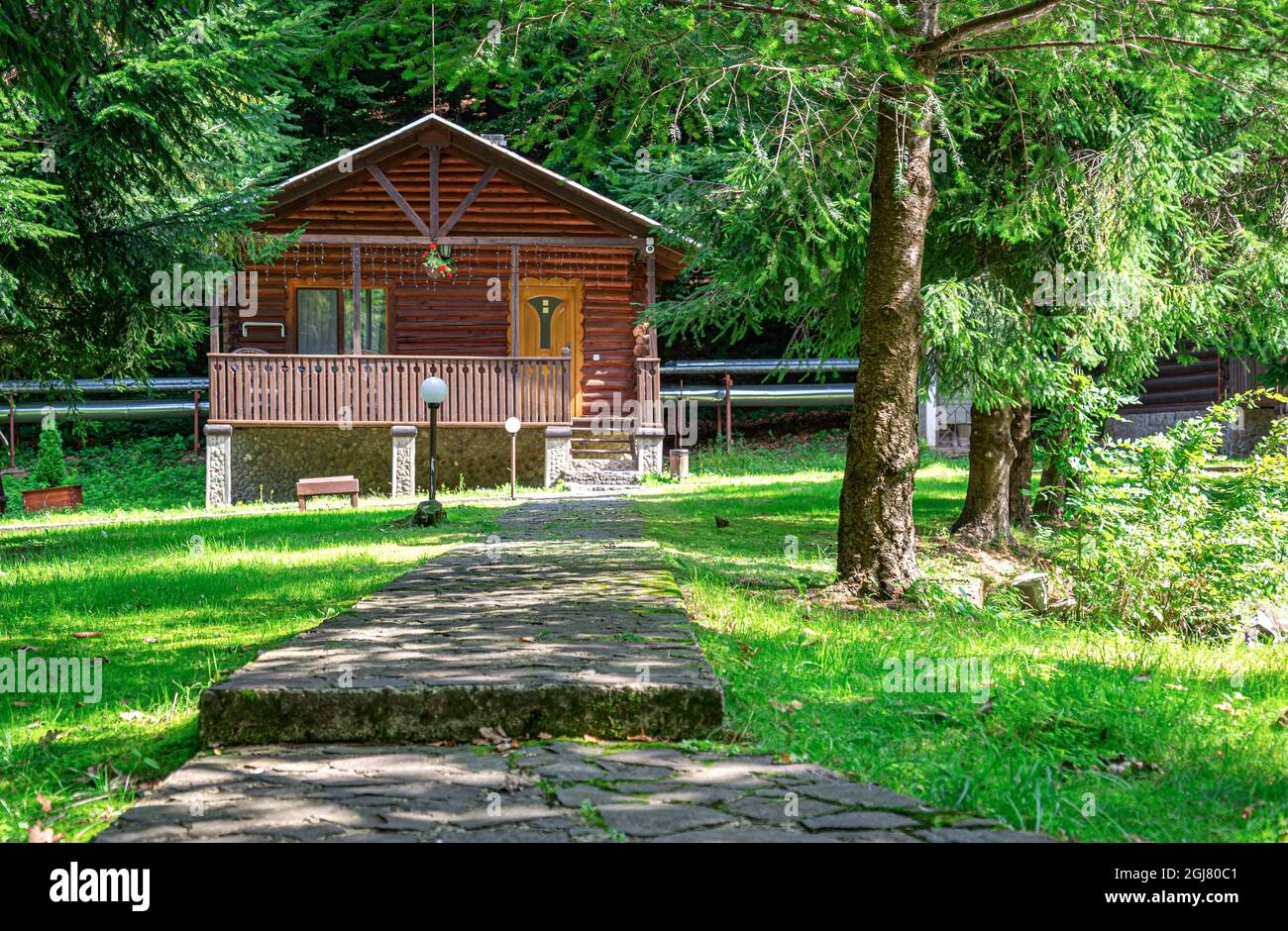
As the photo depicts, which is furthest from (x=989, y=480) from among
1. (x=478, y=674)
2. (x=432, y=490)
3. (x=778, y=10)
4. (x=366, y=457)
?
(x=366, y=457)

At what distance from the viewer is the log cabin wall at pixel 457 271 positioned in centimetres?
1989

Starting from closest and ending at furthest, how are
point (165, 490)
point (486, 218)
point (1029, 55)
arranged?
point (1029, 55), point (486, 218), point (165, 490)

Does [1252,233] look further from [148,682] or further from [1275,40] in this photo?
[148,682]

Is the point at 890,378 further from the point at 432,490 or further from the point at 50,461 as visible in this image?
the point at 50,461

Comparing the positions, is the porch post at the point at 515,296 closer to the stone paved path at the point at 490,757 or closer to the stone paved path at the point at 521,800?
the stone paved path at the point at 490,757

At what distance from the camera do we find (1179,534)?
741cm

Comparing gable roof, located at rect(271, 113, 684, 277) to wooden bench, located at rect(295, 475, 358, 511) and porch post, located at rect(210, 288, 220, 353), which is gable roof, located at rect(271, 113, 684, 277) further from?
wooden bench, located at rect(295, 475, 358, 511)

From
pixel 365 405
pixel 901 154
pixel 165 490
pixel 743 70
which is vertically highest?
pixel 743 70

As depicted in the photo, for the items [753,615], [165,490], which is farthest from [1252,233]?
[165,490]

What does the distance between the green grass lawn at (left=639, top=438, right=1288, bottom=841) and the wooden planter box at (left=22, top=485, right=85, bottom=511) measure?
47.0ft

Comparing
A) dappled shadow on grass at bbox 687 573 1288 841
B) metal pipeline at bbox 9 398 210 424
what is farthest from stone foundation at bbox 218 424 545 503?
dappled shadow on grass at bbox 687 573 1288 841

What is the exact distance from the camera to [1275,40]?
297 inches

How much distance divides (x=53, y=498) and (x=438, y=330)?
7492mm
